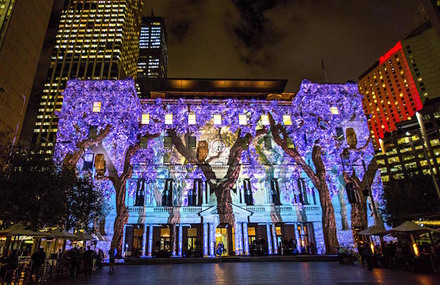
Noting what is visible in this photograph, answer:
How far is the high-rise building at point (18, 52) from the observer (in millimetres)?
39969

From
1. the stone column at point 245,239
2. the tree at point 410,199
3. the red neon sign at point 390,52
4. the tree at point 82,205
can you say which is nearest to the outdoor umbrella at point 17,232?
the tree at point 82,205

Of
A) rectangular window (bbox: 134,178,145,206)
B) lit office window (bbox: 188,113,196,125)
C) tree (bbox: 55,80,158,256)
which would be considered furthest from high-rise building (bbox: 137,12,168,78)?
rectangular window (bbox: 134,178,145,206)

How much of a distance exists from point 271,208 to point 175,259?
12.7 m

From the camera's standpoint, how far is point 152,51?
187 metres

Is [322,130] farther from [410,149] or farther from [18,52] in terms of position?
[410,149]

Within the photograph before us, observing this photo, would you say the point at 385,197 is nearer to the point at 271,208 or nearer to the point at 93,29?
the point at 271,208

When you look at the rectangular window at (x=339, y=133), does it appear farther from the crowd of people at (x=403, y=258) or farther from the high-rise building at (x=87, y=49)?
the high-rise building at (x=87, y=49)

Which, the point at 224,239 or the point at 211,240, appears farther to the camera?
the point at 224,239

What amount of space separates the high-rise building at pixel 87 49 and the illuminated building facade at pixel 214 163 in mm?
80244

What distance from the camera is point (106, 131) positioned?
32125mm

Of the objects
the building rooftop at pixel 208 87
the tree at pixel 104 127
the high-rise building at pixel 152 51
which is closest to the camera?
the tree at pixel 104 127

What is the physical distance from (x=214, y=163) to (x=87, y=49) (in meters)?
119

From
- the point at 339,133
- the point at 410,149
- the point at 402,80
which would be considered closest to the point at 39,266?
the point at 339,133

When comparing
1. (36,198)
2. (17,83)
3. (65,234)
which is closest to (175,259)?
(65,234)
